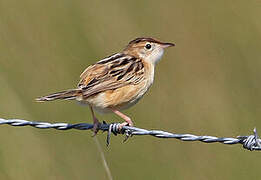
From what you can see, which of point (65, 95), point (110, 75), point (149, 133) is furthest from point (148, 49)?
point (149, 133)

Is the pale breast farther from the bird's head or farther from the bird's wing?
the bird's head

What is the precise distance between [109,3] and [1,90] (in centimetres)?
212

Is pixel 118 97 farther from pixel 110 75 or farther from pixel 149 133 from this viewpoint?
pixel 149 133

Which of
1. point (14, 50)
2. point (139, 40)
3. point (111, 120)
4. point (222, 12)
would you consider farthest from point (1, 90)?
point (222, 12)

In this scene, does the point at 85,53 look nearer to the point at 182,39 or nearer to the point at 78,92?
the point at 182,39

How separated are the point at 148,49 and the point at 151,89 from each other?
64.8 inches

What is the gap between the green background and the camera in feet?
27.3

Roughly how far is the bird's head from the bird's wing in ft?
1.65

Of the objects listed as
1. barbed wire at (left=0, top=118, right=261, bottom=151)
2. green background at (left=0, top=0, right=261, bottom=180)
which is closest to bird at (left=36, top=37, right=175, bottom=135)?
barbed wire at (left=0, top=118, right=261, bottom=151)

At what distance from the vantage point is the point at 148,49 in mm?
7863

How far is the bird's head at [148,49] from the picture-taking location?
7809 millimetres

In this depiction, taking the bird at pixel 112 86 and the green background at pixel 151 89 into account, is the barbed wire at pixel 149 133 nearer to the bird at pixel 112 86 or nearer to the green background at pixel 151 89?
the bird at pixel 112 86

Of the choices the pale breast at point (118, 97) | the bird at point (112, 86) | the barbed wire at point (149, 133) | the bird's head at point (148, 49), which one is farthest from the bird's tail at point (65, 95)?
the bird's head at point (148, 49)

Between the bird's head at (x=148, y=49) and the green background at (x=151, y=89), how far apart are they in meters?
1.25
